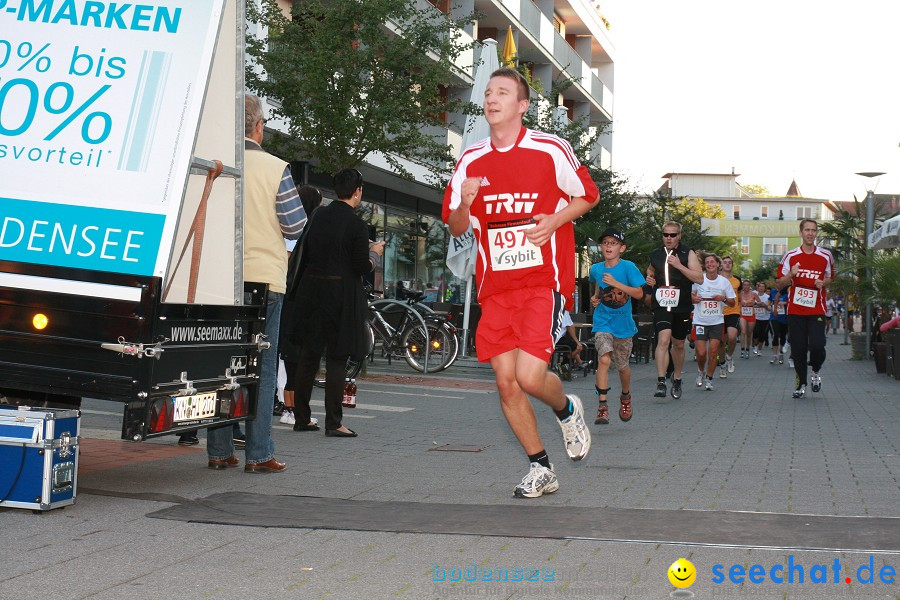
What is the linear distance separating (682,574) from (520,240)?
2.45 metres

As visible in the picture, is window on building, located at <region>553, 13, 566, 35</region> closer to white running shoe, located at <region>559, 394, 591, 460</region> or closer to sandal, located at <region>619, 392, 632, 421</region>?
sandal, located at <region>619, 392, 632, 421</region>

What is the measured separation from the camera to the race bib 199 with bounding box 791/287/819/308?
14793 mm

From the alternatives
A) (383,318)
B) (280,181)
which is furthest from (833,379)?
(280,181)

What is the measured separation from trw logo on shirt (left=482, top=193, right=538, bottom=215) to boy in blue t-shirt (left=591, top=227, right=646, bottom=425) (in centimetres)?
484

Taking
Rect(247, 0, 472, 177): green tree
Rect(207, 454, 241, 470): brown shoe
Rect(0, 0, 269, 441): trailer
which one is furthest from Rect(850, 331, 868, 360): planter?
Rect(0, 0, 269, 441): trailer

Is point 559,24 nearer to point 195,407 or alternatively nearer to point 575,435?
point 575,435

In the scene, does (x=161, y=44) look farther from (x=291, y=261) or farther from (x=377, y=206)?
(x=377, y=206)

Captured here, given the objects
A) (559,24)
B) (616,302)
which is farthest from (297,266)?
(559,24)

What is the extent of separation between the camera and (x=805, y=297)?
48.7 ft

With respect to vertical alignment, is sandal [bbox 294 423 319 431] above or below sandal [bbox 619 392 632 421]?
below

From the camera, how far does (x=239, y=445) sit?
8.50m

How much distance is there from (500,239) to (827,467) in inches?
118

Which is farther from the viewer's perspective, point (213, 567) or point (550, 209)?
point (550, 209)

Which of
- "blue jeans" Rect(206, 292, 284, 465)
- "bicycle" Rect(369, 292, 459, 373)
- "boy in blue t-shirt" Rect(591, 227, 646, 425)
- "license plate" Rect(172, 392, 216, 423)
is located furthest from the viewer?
"bicycle" Rect(369, 292, 459, 373)
